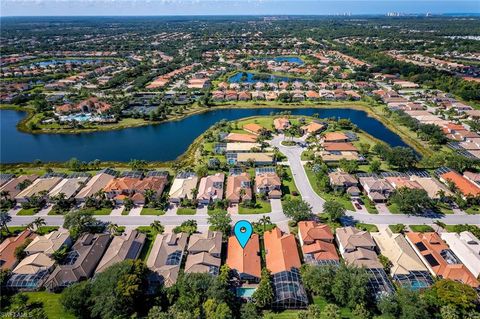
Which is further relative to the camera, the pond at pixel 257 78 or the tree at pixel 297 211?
the pond at pixel 257 78

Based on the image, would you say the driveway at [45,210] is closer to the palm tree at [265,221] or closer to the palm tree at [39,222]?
the palm tree at [39,222]

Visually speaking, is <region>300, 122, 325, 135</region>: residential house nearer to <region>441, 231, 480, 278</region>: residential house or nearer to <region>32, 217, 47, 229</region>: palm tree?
<region>441, 231, 480, 278</region>: residential house

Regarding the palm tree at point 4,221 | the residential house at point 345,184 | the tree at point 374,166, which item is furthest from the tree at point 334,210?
the palm tree at point 4,221

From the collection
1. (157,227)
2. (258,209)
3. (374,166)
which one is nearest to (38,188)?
(157,227)

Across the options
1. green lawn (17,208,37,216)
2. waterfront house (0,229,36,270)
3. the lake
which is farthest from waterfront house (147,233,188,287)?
the lake

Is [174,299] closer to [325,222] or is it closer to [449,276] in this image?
[325,222]

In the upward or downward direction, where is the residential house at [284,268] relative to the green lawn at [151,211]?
upward

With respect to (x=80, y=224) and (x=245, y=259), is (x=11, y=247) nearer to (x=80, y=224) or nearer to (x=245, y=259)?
(x=80, y=224)

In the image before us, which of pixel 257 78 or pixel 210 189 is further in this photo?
pixel 257 78
